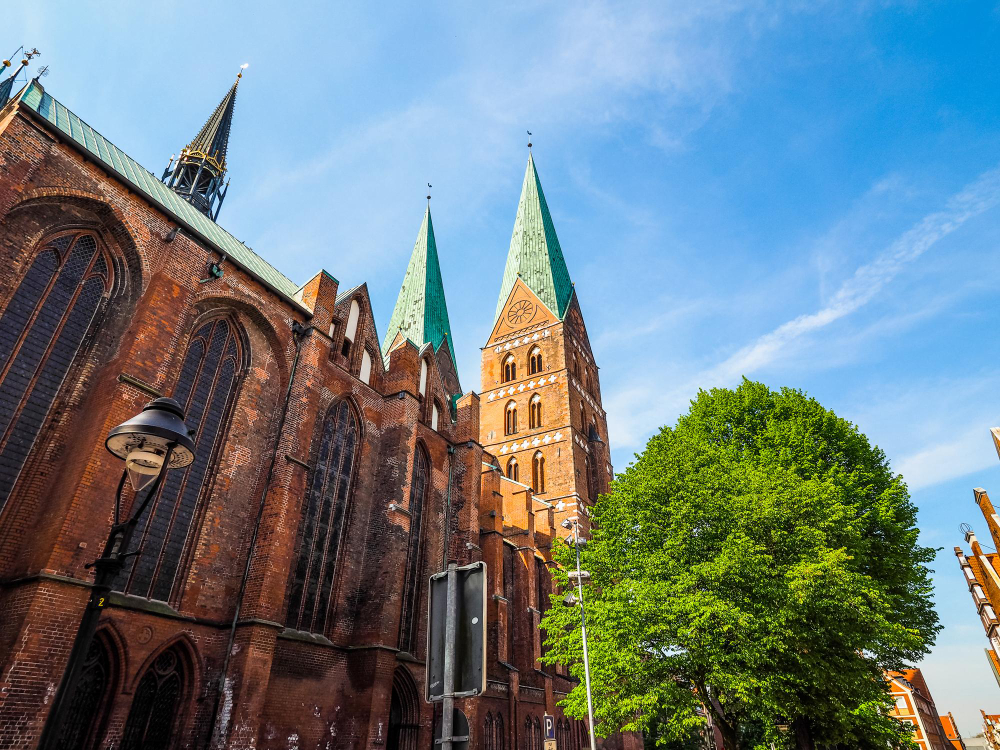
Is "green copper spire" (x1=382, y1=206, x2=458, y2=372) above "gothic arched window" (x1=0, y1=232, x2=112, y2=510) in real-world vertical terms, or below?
above

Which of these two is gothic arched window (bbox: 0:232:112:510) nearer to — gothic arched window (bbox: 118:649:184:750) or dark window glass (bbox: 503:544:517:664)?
gothic arched window (bbox: 118:649:184:750)

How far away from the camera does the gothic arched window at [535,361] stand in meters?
42.4

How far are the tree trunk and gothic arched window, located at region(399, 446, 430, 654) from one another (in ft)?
35.5

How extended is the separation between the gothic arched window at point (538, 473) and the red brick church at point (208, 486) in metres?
13.5

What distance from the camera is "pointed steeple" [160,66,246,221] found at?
3066cm

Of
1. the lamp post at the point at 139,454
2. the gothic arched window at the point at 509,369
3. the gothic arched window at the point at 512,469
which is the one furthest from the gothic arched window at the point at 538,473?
the lamp post at the point at 139,454

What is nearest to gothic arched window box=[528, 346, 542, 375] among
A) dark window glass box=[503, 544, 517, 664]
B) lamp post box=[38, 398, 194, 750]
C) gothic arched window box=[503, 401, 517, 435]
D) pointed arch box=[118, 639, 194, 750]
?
gothic arched window box=[503, 401, 517, 435]

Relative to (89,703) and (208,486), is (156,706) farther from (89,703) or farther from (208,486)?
(208,486)

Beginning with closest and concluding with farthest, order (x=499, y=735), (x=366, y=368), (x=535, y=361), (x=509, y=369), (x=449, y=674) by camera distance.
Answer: (x=449, y=674) < (x=366, y=368) < (x=499, y=735) < (x=535, y=361) < (x=509, y=369)

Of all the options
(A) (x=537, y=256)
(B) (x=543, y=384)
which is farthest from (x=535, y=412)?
(A) (x=537, y=256)

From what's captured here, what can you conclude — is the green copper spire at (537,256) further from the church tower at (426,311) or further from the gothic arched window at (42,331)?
the gothic arched window at (42,331)

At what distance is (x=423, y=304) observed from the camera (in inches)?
1540

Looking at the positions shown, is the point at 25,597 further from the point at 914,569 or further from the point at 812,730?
the point at 914,569

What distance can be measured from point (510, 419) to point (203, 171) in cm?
2394
